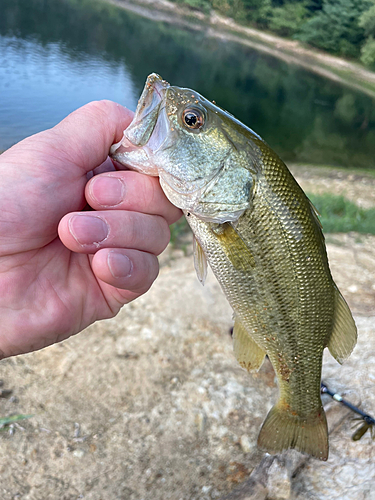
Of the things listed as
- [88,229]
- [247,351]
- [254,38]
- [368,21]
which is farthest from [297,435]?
[254,38]

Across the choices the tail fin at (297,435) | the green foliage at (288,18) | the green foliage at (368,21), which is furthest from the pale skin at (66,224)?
the green foliage at (288,18)

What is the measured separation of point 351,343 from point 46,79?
1863cm

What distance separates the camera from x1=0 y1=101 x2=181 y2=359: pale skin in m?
2.16

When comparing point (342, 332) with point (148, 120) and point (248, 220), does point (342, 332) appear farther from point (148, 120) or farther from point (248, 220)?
point (148, 120)

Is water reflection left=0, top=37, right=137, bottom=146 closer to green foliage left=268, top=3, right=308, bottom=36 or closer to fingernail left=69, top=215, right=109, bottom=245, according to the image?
fingernail left=69, top=215, right=109, bottom=245

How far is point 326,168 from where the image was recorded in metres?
17.0

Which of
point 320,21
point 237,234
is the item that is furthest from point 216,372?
point 320,21

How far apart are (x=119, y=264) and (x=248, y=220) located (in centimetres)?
80

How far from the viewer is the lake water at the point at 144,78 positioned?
53.1 feet

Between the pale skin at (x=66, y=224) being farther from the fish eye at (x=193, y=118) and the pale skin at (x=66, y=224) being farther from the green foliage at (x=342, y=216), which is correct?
the green foliage at (x=342, y=216)

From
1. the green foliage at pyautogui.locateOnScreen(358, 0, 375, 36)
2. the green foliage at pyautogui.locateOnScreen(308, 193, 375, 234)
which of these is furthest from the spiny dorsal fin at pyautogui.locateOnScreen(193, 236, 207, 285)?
the green foliage at pyautogui.locateOnScreen(358, 0, 375, 36)

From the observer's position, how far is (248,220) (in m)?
2.28

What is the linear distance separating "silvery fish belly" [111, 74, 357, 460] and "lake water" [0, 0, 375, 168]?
11.5 metres

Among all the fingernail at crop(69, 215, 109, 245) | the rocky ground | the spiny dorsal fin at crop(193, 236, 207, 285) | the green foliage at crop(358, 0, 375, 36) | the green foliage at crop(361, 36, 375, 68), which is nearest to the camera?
the fingernail at crop(69, 215, 109, 245)
